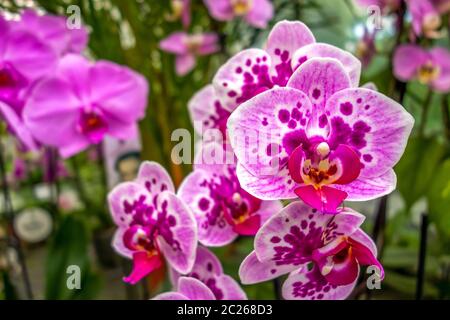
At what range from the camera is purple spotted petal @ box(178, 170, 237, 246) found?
13.5 inches

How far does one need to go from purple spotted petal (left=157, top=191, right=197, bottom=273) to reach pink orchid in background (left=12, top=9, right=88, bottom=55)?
22cm

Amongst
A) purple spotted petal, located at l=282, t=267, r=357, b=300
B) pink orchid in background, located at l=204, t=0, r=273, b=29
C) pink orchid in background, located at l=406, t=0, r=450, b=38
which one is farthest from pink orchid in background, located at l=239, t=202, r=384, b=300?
pink orchid in background, located at l=204, t=0, r=273, b=29

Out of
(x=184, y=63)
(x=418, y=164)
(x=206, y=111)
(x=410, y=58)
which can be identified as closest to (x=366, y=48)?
(x=410, y=58)

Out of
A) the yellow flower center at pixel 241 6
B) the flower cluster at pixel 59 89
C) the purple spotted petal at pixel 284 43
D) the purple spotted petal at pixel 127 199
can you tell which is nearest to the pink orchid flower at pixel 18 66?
the flower cluster at pixel 59 89

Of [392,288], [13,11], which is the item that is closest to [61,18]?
[13,11]

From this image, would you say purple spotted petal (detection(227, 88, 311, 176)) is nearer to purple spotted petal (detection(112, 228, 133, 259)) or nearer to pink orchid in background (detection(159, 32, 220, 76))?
purple spotted petal (detection(112, 228, 133, 259))

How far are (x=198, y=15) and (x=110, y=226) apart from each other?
47cm

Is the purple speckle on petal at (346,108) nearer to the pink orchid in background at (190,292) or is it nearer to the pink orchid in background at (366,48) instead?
the pink orchid in background at (190,292)

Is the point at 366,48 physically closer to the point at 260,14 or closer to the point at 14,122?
the point at 260,14

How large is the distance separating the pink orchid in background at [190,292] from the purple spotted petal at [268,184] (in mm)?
87

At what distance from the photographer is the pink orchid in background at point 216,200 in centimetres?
34

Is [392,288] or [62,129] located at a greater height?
[62,129]
